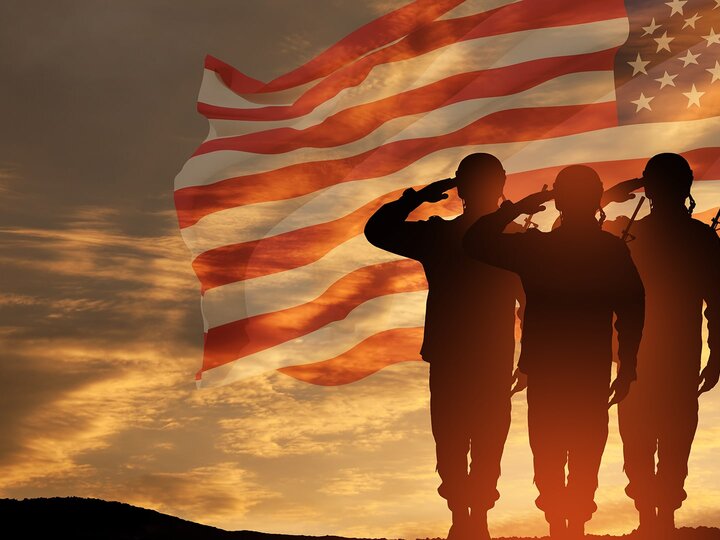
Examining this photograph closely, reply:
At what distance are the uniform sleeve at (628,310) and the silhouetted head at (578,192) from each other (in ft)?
1.56

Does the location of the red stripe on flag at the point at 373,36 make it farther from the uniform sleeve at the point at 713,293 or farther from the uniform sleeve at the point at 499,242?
the uniform sleeve at the point at 499,242

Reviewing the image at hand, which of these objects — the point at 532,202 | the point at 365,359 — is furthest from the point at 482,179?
the point at 365,359

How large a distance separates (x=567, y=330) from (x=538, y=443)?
3.33 feet

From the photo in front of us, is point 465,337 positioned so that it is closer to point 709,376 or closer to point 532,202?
point 532,202

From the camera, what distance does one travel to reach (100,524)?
13.4 meters

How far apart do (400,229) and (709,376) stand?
361cm

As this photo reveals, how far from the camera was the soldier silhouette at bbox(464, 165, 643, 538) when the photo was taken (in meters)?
8.70

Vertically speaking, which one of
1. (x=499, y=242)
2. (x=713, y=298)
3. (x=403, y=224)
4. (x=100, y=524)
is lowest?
(x=100, y=524)

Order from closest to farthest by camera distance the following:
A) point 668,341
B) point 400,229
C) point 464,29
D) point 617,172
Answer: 1. point 400,229
2. point 668,341
3. point 617,172
4. point 464,29

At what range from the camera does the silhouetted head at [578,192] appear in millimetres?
8562

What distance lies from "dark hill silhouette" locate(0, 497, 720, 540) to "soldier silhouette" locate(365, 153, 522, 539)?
3.74 m

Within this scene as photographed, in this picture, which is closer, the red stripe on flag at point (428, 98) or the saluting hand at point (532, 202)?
the saluting hand at point (532, 202)

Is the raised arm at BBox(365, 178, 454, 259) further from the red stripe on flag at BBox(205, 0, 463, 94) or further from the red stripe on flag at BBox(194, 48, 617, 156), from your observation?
the red stripe on flag at BBox(205, 0, 463, 94)

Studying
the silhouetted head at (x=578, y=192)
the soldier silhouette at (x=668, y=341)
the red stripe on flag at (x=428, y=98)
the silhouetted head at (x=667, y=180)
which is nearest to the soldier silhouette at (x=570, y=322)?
the silhouetted head at (x=578, y=192)
